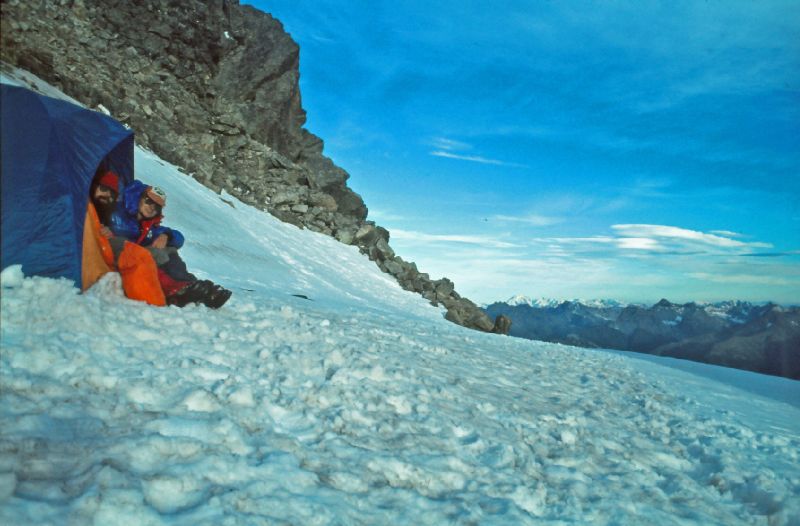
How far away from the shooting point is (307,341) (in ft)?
21.3

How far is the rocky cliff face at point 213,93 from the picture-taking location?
23.9 meters

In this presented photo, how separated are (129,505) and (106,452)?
56 centimetres

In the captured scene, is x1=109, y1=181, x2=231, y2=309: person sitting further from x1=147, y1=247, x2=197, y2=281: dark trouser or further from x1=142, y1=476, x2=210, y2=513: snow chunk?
x1=142, y1=476, x2=210, y2=513: snow chunk

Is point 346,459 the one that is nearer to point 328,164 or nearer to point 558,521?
point 558,521

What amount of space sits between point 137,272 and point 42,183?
4.66 ft

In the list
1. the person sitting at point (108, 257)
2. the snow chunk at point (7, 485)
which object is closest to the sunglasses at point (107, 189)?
the person sitting at point (108, 257)

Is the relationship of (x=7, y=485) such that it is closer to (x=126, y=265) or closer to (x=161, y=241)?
(x=126, y=265)

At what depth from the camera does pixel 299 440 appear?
11.4 ft

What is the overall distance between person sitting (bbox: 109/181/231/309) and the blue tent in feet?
2.37

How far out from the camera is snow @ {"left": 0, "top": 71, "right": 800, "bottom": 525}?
254 cm

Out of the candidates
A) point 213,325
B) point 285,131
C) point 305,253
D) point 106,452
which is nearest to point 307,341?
point 213,325

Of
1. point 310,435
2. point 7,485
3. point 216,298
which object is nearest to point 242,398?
point 310,435

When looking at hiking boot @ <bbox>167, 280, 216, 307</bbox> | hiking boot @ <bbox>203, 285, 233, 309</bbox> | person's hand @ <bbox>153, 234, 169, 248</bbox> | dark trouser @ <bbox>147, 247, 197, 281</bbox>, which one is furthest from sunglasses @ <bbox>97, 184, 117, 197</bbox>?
hiking boot @ <bbox>203, 285, 233, 309</bbox>

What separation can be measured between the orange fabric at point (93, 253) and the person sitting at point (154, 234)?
369 millimetres
